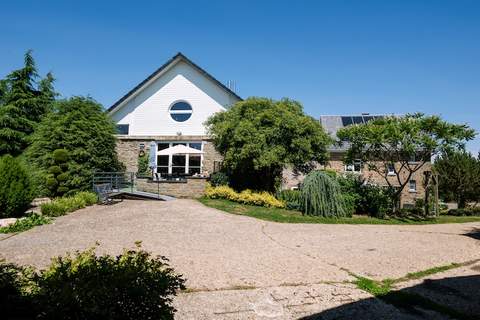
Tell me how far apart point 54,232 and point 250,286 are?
22.1 feet

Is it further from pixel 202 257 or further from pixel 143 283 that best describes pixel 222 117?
pixel 143 283

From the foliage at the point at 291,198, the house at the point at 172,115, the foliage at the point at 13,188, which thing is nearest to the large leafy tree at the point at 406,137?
the foliage at the point at 291,198

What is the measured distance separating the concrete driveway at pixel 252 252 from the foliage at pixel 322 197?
6.52ft

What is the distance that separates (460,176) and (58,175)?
2964 cm

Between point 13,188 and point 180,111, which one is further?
point 180,111

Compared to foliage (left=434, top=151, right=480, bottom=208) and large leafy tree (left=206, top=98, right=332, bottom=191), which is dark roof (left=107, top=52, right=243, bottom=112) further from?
foliage (left=434, top=151, right=480, bottom=208)

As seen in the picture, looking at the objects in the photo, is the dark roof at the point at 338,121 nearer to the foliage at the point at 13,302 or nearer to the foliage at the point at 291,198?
the foliage at the point at 291,198

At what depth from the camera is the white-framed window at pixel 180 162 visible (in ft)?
71.1

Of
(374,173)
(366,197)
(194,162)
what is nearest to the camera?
(366,197)

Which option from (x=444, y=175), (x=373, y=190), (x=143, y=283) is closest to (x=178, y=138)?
(x=373, y=190)

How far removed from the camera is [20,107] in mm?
22656

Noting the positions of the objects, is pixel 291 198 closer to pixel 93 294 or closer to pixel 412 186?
pixel 93 294

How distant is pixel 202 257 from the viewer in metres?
6.93

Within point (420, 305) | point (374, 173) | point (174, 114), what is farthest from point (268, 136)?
point (374, 173)
